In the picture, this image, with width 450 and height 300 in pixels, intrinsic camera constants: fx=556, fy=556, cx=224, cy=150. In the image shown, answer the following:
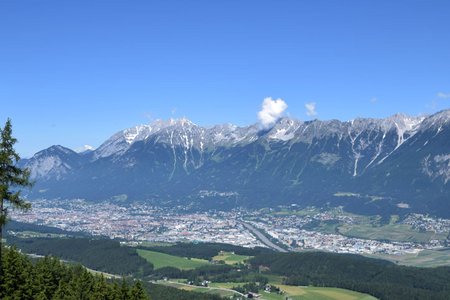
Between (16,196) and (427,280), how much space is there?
165688 millimetres

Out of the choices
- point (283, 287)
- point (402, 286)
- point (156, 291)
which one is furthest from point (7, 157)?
point (402, 286)

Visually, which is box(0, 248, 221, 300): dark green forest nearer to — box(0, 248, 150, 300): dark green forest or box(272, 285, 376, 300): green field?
box(0, 248, 150, 300): dark green forest

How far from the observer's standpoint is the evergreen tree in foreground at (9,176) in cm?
3456

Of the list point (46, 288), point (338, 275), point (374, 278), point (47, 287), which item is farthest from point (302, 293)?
point (46, 288)

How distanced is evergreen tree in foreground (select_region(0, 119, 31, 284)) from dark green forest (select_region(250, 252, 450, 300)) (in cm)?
13311

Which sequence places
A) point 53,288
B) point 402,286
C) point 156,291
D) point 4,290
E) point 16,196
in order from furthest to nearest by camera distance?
point 402,286 → point 156,291 → point 53,288 → point 4,290 → point 16,196

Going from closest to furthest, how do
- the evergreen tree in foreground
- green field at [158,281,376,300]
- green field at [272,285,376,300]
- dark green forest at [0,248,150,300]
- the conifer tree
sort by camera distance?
the evergreen tree in foreground < dark green forest at [0,248,150,300] < the conifer tree < green field at [272,285,376,300] < green field at [158,281,376,300]

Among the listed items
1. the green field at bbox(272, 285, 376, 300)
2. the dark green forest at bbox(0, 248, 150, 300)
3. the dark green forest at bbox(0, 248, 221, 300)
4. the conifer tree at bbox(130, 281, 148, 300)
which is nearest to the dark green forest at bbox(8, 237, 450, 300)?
the green field at bbox(272, 285, 376, 300)

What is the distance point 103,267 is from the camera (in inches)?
7756

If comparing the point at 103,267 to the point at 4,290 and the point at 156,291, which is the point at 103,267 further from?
the point at 4,290

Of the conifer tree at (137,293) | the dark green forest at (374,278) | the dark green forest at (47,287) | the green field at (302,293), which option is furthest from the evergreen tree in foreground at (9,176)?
the dark green forest at (374,278)

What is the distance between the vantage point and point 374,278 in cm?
17875

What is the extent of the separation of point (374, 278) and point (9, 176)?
528 feet

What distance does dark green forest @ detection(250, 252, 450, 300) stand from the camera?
156 m
